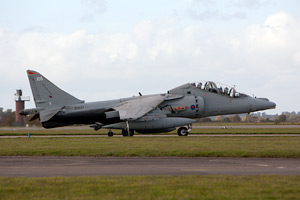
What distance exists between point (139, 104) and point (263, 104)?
10.8m

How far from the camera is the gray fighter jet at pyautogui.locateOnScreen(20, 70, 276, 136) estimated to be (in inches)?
1416

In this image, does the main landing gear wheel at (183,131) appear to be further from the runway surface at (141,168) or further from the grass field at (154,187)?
the grass field at (154,187)

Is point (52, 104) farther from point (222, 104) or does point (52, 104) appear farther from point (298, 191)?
point (298, 191)

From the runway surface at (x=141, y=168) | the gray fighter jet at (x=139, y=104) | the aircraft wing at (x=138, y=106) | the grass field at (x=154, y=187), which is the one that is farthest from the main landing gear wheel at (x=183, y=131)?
the grass field at (x=154, y=187)

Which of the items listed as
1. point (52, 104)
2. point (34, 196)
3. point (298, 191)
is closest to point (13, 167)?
point (34, 196)

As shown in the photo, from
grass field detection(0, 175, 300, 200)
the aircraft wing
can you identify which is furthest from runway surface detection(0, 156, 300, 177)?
the aircraft wing

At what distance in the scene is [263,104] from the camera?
37188 millimetres

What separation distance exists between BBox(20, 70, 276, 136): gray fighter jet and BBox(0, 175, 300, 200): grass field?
2347cm

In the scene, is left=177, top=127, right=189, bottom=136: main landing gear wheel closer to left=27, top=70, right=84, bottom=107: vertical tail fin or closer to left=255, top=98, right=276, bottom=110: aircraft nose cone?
left=255, top=98, right=276, bottom=110: aircraft nose cone

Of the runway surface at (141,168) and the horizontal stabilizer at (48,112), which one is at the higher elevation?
the horizontal stabilizer at (48,112)

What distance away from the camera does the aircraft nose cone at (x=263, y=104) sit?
3709cm

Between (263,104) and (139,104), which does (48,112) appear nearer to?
(139,104)

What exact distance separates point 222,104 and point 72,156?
1920 centimetres

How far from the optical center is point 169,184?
10.9 m
